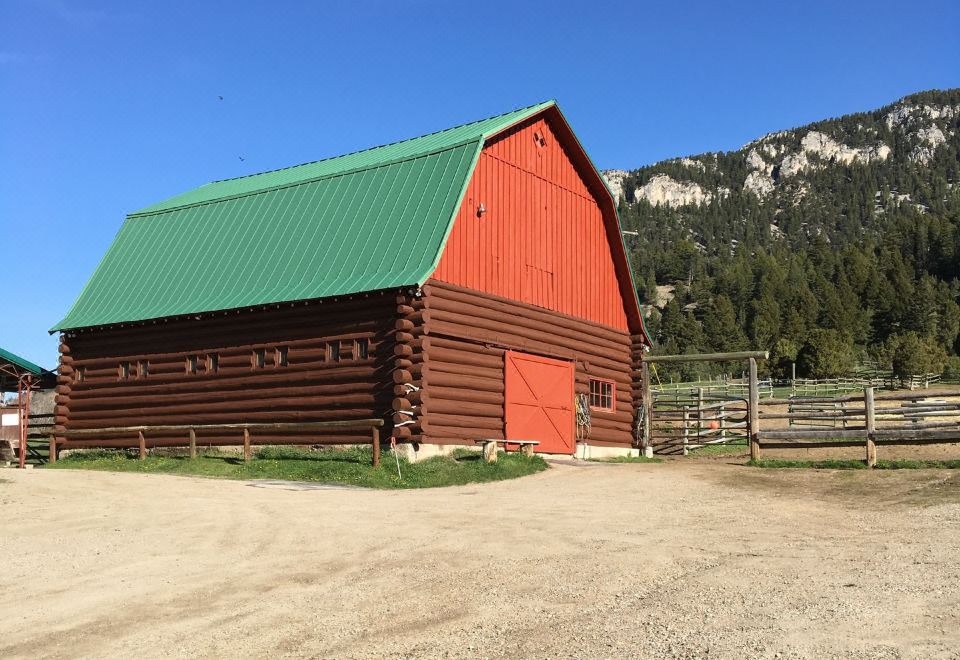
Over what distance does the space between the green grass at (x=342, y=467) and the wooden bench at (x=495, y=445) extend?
8.0 inches

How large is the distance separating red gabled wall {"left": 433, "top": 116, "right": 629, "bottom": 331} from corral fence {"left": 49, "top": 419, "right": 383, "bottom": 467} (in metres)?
4.04

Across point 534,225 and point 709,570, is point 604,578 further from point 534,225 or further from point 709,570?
point 534,225

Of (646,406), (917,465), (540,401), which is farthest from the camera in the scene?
(646,406)

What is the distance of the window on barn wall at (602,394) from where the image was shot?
27656 mm

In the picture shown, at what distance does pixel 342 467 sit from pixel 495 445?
322 centimetres

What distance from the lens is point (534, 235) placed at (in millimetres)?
25719

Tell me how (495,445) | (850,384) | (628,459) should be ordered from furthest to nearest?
(850,384) → (628,459) → (495,445)

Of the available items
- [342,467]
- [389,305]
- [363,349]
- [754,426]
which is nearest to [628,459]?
[754,426]

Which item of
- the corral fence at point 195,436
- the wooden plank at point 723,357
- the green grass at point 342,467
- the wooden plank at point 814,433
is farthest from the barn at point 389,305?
the wooden plank at point 814,433

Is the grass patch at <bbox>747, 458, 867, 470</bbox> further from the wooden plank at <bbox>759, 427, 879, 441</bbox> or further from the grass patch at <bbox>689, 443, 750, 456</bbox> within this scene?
the grass patch at <bbox>689, 443, 750, 456</bbox>

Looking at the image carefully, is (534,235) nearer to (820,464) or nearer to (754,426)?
(754,426)

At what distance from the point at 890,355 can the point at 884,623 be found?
94471mm

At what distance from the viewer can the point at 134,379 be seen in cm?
2672

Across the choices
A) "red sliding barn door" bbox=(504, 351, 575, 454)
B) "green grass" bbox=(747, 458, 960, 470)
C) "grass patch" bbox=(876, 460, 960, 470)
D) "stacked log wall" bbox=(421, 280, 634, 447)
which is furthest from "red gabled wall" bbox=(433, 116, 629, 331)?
"grass patch" bbox=(876, 460, 960, 470)
